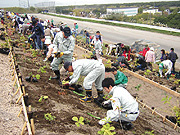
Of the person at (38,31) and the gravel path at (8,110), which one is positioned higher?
the person at (38,31)

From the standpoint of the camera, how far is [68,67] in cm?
455

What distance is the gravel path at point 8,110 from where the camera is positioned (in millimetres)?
3396

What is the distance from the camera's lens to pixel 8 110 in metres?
4.00

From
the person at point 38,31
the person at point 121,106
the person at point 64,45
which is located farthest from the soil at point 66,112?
the person at point 38,31

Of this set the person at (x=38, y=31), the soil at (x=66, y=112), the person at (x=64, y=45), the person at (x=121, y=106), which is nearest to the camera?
the soil at (x=66, y=112)

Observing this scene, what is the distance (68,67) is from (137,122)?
2242mm

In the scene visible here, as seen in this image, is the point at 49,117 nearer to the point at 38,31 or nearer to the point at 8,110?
the point at 8,110

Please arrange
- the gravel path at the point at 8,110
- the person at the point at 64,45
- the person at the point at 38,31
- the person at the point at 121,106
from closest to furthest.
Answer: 1. the gravel path at the point at 8,110
2. the person at the point at 121,106
3. the person at the point at 64,45
4. the person at the point at 38,31

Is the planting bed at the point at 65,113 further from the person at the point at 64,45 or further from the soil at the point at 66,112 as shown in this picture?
the person at the point at 64,45

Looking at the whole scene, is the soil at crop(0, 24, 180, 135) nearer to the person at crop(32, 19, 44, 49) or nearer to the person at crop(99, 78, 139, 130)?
the person at crop(99, 78, 139, 130)

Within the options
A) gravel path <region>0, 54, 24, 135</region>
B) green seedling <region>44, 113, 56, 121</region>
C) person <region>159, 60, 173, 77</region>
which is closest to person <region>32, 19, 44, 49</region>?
gravel path <region>0, 54, 24, 135</region>

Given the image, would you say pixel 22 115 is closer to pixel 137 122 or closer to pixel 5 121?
pixel 5 121

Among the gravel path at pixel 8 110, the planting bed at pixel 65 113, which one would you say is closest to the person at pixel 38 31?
the planting bed at pixel 65 113

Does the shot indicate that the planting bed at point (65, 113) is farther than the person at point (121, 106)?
No
